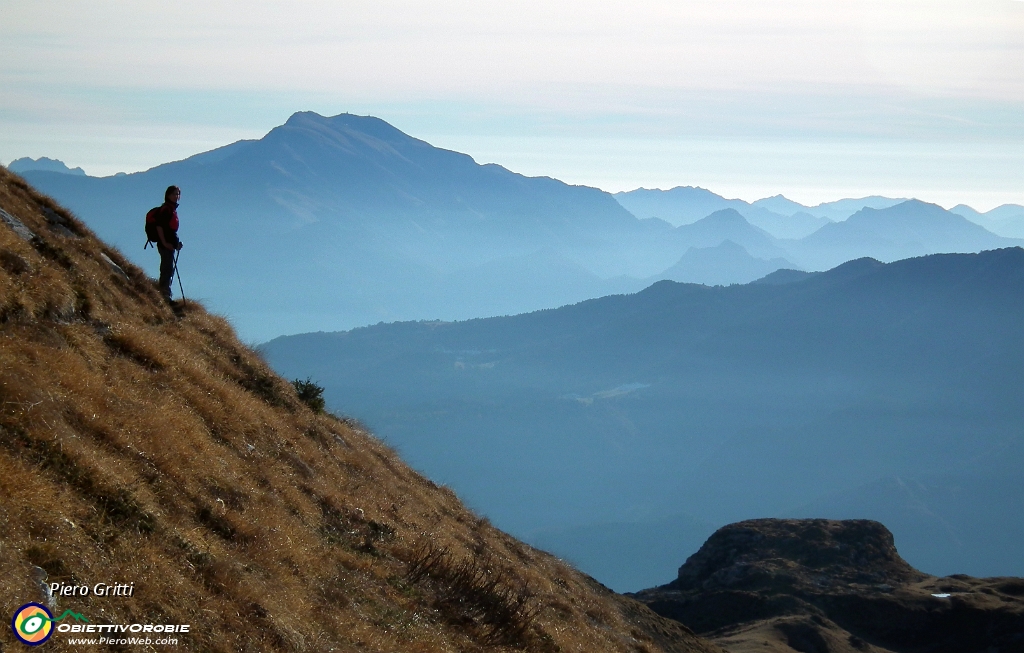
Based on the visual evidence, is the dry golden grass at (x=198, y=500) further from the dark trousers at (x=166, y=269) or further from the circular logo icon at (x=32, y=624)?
the dark trousers at (x=166, y=269)

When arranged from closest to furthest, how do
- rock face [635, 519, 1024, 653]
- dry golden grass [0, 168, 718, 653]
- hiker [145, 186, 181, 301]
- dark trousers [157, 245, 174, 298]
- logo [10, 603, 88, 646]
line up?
logo [10, 603, 88, 646], dry golden grass [0, 168, 718, 653], hiker [145, 186, 181, 301], dark trousers [157, 245, 174, 298], rock face [635, 519, 1024, 653]

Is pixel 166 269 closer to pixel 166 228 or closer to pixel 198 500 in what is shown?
pixel 166 228

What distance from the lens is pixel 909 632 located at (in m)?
38.9

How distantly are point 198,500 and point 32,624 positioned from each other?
13.3ft

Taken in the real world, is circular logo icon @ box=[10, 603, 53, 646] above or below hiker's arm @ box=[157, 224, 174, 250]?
below

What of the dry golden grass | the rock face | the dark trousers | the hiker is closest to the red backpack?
the hiker

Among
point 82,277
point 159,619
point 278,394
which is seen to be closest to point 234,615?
point 159,619

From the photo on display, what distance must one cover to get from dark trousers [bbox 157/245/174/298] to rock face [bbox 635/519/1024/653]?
24682 mm

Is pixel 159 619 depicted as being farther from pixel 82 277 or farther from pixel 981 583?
pixel 981 583

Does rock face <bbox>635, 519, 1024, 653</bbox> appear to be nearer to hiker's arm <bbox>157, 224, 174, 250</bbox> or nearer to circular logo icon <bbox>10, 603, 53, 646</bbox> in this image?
hiker's arm <bbox>157, 224, 174, 250</bbox>

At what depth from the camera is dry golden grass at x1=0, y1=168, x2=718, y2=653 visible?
8.13 meters

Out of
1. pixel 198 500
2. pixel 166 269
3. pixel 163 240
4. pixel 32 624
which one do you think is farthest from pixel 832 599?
pixel 32 624

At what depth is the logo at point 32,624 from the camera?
6.51 m

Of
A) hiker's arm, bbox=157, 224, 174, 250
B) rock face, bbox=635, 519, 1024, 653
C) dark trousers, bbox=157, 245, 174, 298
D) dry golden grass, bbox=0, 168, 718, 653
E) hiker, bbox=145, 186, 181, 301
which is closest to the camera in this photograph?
dry golden grass, bbox=0, 168, 718, 653
